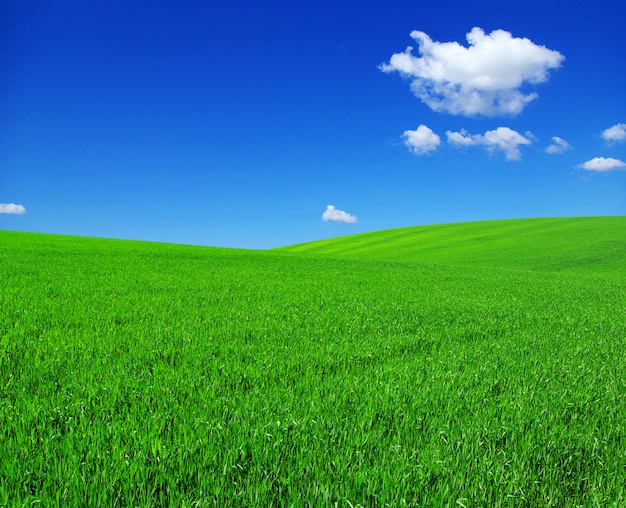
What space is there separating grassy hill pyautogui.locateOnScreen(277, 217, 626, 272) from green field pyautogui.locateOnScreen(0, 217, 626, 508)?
37103 mm

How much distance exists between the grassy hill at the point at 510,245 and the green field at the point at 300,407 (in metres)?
37.1

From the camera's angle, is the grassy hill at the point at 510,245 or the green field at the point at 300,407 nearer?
the green field at the point at 300,407

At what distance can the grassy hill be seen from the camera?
138 feet

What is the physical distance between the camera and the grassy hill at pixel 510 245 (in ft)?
138

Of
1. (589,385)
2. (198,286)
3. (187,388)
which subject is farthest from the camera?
(198,286)

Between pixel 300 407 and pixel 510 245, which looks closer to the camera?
pixel 300 407

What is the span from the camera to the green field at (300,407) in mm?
2775

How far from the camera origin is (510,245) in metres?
54.2

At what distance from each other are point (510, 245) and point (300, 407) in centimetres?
5679

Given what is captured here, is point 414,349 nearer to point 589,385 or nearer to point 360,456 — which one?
point 589,385

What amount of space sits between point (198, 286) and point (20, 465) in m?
10.5

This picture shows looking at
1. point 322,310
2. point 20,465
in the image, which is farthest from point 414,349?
point 20,465

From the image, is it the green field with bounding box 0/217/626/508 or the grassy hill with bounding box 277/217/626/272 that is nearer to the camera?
the green field with bounding box 0/217/626/508

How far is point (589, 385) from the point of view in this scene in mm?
5098
